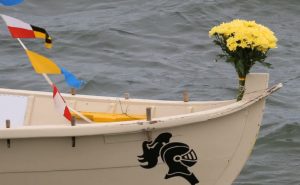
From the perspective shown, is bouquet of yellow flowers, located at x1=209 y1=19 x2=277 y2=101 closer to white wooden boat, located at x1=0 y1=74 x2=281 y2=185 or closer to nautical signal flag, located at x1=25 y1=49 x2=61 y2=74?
white wooden boat, located at x1=0 y1=74 x2=281 y2=185

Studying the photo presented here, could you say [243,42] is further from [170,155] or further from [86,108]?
[86,108]

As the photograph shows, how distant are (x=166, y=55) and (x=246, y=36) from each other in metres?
7.44

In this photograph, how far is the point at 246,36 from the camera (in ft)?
26.9

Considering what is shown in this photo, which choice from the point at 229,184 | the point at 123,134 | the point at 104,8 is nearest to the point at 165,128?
the point at 123,134

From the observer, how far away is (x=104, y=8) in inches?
728

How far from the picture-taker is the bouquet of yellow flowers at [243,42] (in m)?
8.20

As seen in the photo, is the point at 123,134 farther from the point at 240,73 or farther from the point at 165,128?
the point at 240,73

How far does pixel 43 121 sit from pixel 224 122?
1824 mm

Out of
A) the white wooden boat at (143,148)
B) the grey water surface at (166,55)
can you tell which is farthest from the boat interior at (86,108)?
the grey water surface at (166,55)

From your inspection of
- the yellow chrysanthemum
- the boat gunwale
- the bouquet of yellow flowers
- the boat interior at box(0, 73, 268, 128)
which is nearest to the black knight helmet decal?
the boat gunwale

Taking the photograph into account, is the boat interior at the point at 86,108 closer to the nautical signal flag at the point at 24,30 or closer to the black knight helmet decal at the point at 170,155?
the black knight helmet decal at the point at 170,155

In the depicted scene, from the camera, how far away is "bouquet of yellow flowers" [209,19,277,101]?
26.9 ft

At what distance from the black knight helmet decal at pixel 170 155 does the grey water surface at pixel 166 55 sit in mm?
2338

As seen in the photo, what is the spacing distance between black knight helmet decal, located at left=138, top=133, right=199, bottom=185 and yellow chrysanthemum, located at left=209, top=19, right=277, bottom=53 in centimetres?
91
